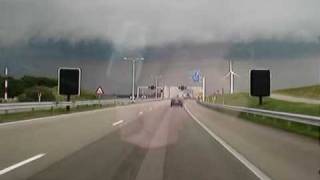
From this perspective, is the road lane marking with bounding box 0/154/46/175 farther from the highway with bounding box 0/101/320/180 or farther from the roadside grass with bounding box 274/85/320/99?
the roadside grass with bounding box 274/85/320/99

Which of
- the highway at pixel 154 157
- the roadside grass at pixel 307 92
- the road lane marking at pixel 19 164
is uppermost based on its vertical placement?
the roadside grass at pixel 307 92

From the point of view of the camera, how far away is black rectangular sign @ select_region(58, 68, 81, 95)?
60375 mm

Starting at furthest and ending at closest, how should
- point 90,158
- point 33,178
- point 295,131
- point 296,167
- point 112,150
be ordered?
point 295,131, point 112,150, point 90,158, point 296,167, point 33,178

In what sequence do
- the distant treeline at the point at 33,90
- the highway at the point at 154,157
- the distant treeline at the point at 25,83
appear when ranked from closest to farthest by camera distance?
the highway at the point at 154,157
the distant treeline at the point at 33,90
the distant treeline at the point at 25,83

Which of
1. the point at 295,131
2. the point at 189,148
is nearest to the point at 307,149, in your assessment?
the point at 189,148

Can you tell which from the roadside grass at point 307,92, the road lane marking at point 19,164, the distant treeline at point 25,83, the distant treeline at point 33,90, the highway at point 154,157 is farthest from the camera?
the distant treeline at point 25,83

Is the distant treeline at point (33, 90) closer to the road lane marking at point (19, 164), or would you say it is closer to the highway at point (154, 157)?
the highway at point (154, 157)

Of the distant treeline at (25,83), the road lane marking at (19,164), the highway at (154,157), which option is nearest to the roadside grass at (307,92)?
the distant treeline at (25,83)

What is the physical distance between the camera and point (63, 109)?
55250 mm

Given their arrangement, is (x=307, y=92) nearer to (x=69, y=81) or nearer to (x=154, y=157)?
(x=69, y=81)

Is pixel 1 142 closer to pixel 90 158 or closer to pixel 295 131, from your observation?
pixel 90 158

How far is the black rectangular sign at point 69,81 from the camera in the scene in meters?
60.4

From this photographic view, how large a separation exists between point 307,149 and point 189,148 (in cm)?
364

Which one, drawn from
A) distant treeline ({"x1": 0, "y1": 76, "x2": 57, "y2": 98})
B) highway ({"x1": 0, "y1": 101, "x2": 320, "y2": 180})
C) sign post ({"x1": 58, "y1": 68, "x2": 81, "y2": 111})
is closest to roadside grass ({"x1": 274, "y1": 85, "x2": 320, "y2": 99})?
sign post ({"x1": 58, "y1": 68, "x2": 81, "y2": 111})
